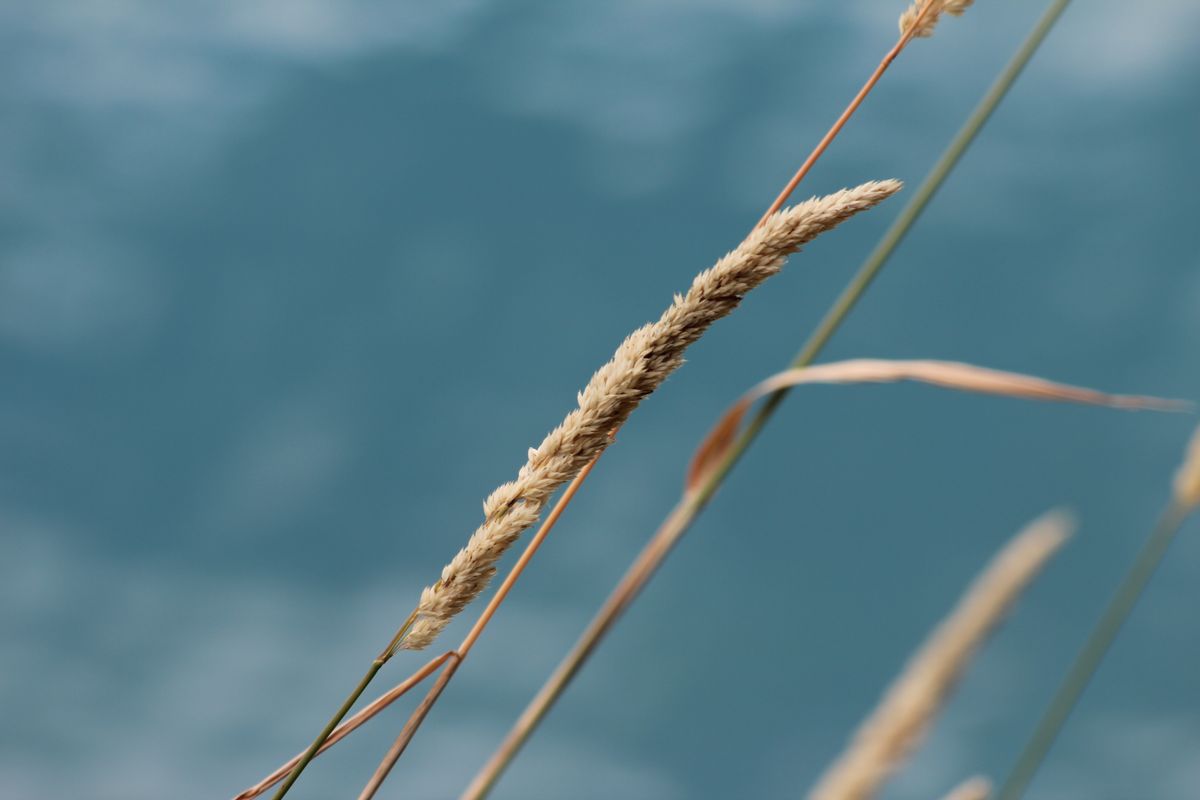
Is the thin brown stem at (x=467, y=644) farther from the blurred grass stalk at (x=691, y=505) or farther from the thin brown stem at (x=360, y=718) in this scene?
the blurred grass stalk at (x=691, y=505)

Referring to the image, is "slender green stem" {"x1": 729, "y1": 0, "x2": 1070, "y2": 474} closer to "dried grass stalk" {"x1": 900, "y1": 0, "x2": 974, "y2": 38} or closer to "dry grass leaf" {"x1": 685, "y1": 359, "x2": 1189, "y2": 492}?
"dry grass leaf" {"x1": 685, "y1": 359, "x2": 1189, "y2": 492}

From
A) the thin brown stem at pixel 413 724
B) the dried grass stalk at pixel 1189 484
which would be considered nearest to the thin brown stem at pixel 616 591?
the thin brown stem at pixel 413 724

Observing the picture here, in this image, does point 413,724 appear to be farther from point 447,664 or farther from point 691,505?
point 691,505

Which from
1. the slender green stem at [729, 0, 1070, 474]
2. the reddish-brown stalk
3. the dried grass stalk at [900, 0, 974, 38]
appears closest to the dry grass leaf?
the slender green stem at [729, 0, 1070, 474]

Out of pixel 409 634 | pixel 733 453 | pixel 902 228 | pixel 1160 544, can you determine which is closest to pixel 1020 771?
pixel 1160 544

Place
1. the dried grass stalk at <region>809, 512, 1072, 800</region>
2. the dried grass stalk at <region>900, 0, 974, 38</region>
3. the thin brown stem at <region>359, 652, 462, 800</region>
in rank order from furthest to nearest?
the dried grass stalk at <region>900, 0, 974, 38</region> < the thin brown stem at <region>359, 652, 462, 800</region> < the dried grass stalk at <region>809, 512, 1072, 800</region>

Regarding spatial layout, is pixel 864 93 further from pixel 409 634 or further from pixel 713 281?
pixel 409 634
